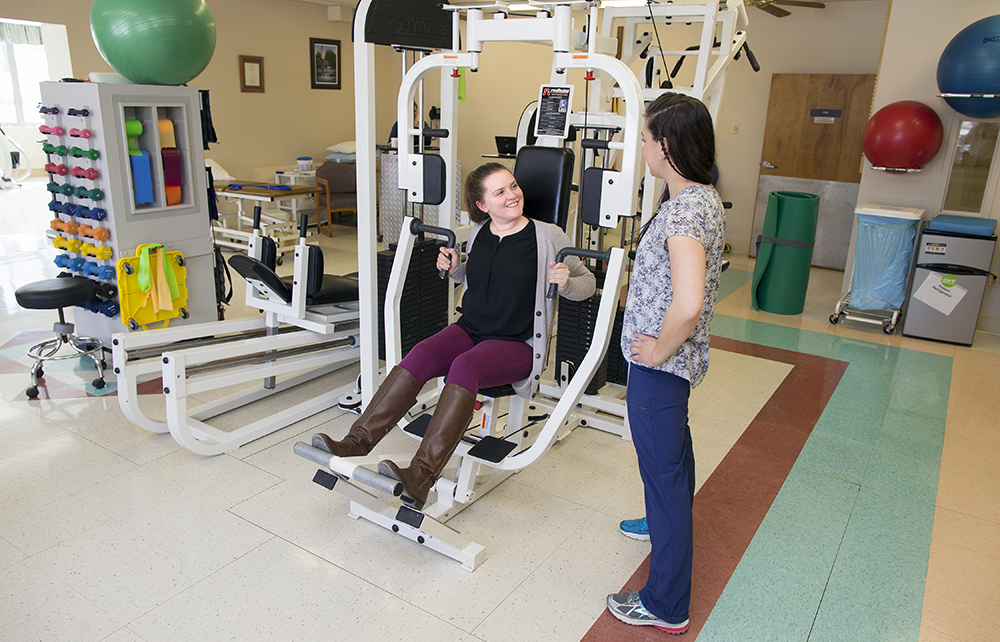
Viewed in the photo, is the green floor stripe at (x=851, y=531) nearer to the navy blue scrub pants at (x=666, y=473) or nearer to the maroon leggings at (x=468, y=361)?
the navy blue scrub pants at (x=666, y=473)

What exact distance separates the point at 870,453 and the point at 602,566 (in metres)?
1.64

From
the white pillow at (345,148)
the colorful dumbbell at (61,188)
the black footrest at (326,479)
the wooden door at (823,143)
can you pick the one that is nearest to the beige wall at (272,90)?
the white pillow at (345,148)

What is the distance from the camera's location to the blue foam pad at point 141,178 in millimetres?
3777

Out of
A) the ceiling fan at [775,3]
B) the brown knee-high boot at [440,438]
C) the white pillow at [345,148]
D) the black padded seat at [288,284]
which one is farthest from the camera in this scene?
the white pillow at [345,148]

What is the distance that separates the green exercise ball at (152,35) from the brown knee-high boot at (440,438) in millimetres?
2584

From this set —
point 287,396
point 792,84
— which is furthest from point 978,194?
point 287,396

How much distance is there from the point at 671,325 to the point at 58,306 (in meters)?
3.22

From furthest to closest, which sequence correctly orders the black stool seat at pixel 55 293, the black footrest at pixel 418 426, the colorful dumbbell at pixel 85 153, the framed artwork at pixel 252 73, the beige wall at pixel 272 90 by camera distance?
the framed artwork at pixel 252 73, the beige wall at pixel 272 90, the colorful dumbbell at pixel 85 153, the black stool seat at pixel 55 293, the black footrest at pixel 418 426

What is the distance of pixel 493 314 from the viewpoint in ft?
8.42

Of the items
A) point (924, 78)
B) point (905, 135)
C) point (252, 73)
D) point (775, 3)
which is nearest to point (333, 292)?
point (905, 135)

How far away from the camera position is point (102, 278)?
373 centimetres

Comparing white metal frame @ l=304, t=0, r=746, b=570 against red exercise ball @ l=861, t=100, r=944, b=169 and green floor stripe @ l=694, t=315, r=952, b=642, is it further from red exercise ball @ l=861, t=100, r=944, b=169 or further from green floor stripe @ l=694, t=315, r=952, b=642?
red exercise ball @ l=861, t=100, r=944, b=169

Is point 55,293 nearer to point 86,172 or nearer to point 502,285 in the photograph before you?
point 86,172

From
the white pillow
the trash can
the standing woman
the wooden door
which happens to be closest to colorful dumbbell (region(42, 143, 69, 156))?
the standing woman
